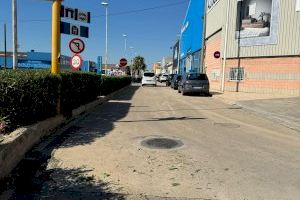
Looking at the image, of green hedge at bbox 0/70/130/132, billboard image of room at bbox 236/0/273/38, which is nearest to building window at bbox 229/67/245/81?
billboard image of room at bbox 236/0/273/38

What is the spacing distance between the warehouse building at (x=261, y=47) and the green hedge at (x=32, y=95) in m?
18.4

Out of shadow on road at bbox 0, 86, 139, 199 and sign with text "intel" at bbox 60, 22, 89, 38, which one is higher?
sign with text "intel" at bbox 60, 22, 89, 38

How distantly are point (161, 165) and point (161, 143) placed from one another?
1.91 m

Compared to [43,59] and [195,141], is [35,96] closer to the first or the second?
[195,141]

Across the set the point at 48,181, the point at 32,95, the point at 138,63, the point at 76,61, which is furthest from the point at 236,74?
the point at 138,63

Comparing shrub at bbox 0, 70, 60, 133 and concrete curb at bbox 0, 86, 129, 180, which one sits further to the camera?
shrub at bbox 0, 70, 60, 133

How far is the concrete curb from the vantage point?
5.71 m

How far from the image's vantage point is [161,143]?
8.54 m

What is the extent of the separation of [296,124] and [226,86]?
19524 mm

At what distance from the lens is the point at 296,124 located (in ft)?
38.7

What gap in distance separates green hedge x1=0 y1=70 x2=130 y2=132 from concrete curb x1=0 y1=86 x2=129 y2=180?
200mm

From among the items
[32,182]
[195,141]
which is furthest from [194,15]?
[32,182]

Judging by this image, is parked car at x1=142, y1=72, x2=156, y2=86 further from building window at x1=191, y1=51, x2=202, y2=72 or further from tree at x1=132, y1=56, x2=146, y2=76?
tree at x1=132, y1=56, x2=146, y2=76

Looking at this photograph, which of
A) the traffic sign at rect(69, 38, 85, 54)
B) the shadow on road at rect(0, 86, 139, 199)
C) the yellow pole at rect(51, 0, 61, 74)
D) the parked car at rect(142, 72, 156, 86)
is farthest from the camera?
the parked car at rect(142, 72, 156, 86)
